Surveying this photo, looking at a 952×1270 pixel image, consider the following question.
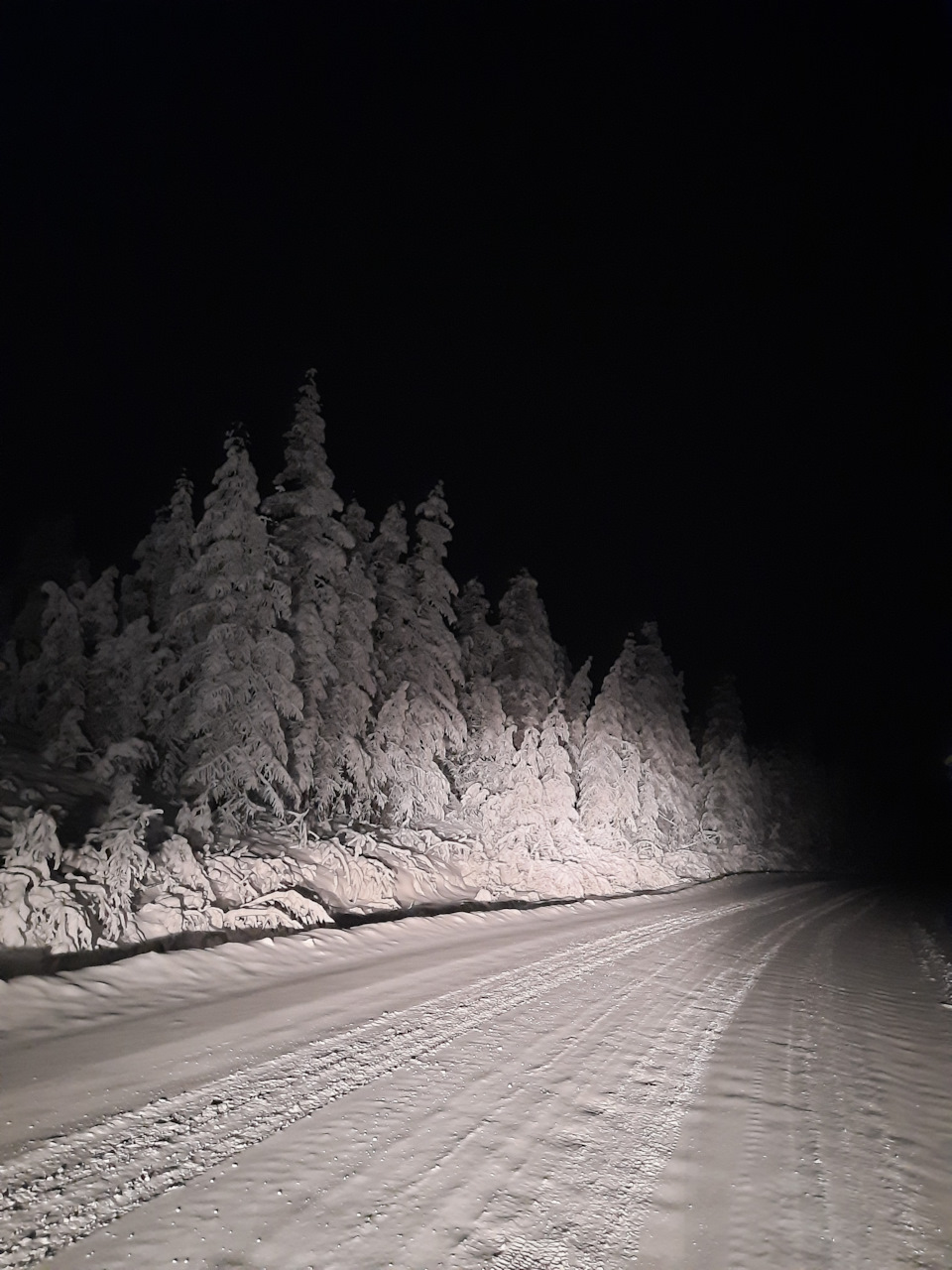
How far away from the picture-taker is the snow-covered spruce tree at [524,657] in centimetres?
2705

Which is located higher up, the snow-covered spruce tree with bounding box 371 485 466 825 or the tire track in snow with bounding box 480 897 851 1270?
the snow-covered spruce tree with bounding box 371 485 466 825

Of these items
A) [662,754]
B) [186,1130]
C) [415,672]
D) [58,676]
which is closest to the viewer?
[186,1130]

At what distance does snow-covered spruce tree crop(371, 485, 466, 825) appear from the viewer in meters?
19.8

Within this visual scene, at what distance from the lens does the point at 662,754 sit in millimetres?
31312

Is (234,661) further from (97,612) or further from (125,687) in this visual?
(97,612)

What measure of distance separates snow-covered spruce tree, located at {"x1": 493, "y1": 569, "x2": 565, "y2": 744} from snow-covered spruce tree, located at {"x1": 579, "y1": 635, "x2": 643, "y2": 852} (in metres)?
2.27

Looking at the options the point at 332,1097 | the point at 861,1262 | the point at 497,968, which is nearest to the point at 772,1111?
the point at 861,1262

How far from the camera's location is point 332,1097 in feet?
17.7

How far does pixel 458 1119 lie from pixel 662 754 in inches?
1099

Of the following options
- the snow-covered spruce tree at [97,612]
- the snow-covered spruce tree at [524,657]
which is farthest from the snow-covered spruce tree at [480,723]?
the snow-covered spruce tree at [97,612]

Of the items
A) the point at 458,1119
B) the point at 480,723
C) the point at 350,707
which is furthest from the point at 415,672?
the point at 458,1119

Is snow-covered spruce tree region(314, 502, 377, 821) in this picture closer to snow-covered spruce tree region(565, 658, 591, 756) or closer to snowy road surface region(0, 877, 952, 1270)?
snowy road surface region(0, 877, 952, 1270)

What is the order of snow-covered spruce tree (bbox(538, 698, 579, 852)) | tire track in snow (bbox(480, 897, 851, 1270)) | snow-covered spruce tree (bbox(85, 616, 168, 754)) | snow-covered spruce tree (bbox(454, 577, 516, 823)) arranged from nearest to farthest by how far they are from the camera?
tire track in snow (bbox(480, 897, 851, 1270)) < snow-covered spruce tree (bbox(85, 616, 168, 754)) < snow-covered spruce tree (bbox(538, 698, 579, 852)) < snow-covered spruce tree (bbox(454, 577, 516, 823))

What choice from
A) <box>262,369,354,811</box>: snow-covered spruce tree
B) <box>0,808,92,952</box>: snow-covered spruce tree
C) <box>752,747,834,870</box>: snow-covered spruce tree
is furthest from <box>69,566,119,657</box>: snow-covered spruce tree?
<box>752,747,834,870</box>: snow-covered spruce tree
